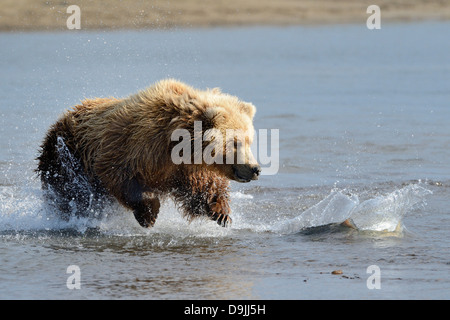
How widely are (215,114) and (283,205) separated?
82.4 inches

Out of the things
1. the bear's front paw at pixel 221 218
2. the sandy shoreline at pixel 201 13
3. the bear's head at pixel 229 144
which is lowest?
the bear's front paw at pixel 221 218

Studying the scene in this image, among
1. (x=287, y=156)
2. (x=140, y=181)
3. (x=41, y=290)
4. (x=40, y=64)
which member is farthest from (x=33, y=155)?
(x=40, y=64)

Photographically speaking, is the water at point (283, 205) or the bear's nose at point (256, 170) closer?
the water at point (283, 205)

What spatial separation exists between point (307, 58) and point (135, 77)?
25.3ft

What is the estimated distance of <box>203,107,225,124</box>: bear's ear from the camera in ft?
22.0

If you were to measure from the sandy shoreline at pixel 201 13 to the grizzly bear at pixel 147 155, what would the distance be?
41.0 ft

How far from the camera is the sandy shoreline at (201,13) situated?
81.7ft

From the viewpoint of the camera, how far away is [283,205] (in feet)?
27.9
